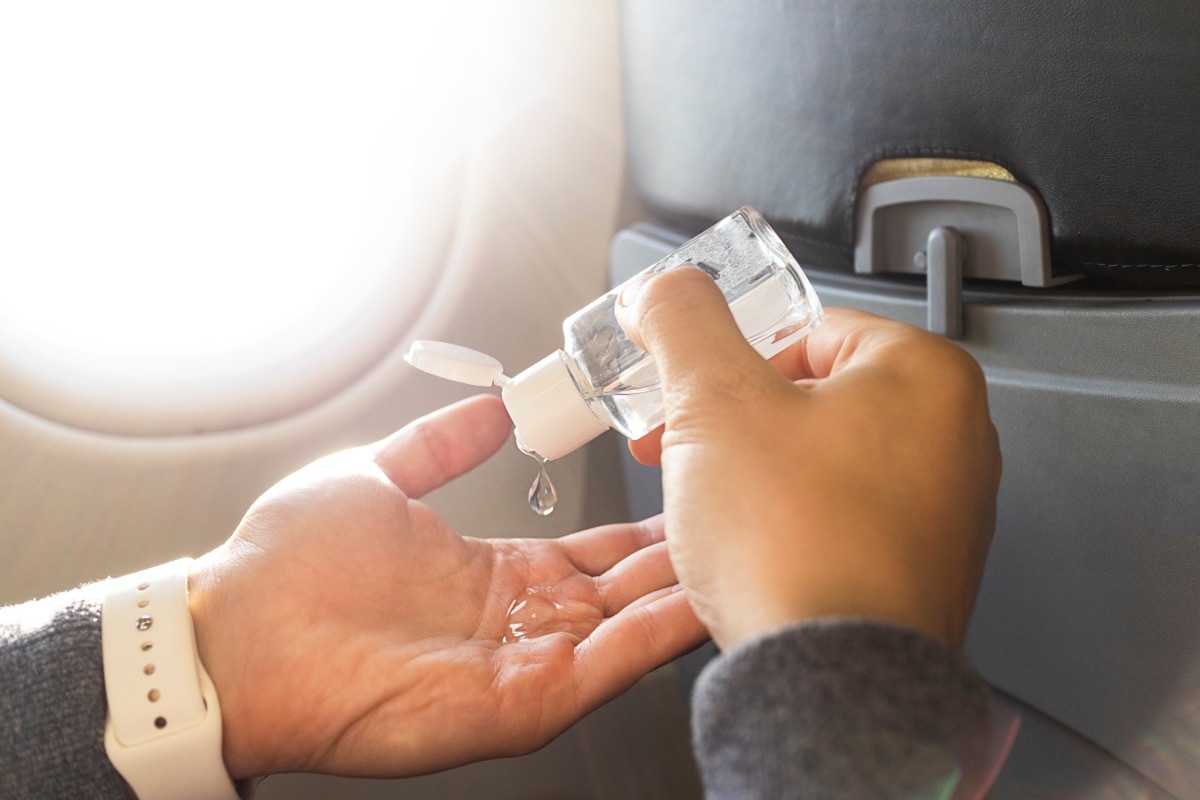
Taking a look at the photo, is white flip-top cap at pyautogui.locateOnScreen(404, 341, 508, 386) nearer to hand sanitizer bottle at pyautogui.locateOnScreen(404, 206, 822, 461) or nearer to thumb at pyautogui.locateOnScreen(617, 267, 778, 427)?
hand sanitizer bottle at pyautogui.locateOnScreen(404, 206, 822, 461)

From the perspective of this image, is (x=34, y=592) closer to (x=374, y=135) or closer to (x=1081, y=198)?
(x=374, y=135)

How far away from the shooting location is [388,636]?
Answer: 0.77 m

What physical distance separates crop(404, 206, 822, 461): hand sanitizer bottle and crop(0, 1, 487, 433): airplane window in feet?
0.93

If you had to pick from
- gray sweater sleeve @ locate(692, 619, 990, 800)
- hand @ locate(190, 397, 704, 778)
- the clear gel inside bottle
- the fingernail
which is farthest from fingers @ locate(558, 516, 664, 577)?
gray sweater sleeve @ locate(692, 619, 990, 800)

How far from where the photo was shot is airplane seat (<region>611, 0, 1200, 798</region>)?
0.57 meters

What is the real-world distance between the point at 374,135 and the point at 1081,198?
684 millimetres

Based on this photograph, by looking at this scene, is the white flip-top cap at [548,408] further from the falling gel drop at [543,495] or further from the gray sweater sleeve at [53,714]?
the gray sweater sleeve at [53,714]

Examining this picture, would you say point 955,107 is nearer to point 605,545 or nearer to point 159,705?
point 605,545

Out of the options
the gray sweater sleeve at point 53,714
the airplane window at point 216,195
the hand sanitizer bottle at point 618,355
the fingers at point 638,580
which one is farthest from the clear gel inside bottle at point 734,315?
the gray sweater sleeve at point 53,714

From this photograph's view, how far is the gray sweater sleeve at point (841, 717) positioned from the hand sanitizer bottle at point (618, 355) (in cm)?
31

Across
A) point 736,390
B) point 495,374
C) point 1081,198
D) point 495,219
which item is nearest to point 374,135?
point 495,219

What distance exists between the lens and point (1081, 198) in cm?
60

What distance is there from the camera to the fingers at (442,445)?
0.88 metres

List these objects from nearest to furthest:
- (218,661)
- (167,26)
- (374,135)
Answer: (218,661), (167,26), (374,135)
